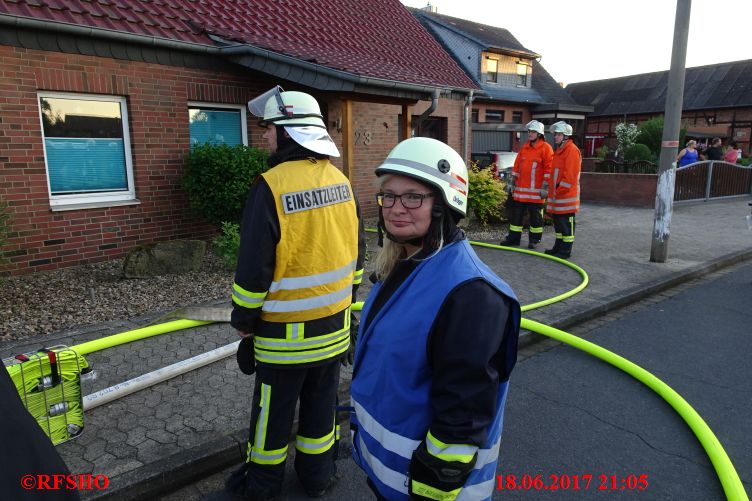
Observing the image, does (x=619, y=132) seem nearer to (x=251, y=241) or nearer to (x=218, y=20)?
(x=218, y=20)

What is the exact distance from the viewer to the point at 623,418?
12.2 ft

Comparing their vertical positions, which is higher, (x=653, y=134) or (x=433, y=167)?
(x=653, y=134)

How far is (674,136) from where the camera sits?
7.94m

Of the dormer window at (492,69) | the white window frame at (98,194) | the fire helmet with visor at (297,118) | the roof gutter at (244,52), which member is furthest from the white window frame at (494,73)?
the fire helmet with visor at (297,118)

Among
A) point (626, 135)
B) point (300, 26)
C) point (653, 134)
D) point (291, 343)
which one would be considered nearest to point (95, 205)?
point (300, 26)

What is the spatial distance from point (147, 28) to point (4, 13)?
6.30 feet

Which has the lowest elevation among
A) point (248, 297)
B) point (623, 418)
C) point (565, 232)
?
point (623, 418)

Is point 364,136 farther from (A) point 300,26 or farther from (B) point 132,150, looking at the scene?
(B) point 132,150

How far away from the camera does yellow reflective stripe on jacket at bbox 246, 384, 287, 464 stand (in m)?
2.57

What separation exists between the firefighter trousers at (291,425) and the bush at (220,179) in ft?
17.5

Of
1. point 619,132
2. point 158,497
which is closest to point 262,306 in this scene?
point 158,497

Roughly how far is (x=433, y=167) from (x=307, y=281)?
110 cm

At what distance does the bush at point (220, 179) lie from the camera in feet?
25.1

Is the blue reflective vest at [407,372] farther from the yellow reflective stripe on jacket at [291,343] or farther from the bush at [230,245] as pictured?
the bush at [230,245]
